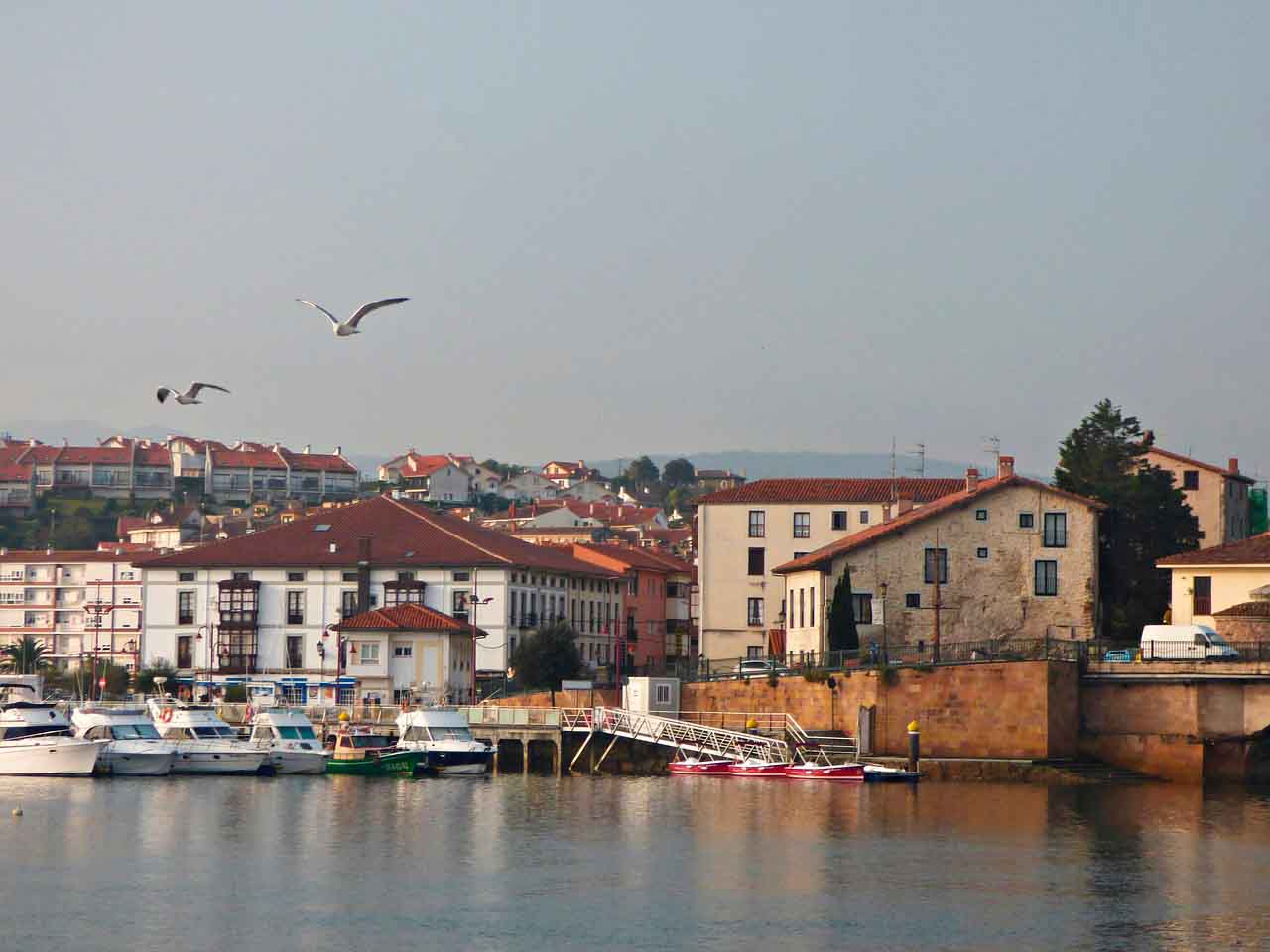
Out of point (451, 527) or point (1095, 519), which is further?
point (451, 527)

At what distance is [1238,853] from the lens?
168 feet

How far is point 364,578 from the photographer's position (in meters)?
108

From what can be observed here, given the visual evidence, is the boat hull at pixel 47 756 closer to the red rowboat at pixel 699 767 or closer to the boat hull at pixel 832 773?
the red rowboat at pixel 699 767

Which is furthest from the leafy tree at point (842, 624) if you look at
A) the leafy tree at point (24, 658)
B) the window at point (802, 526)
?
the leafy tree at point (24, 658)

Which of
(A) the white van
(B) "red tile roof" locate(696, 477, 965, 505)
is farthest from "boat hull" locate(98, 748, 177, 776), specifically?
(B) "red tile roof" locate(696, 477, 965, 505)

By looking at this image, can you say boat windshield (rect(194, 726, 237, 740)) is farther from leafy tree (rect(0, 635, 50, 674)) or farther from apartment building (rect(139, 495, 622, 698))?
leafy tree (rect(0, 635, 50, 674))

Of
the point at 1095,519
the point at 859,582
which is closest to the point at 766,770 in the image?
the point at 859,582

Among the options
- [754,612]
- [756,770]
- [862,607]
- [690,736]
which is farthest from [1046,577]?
[754,612]

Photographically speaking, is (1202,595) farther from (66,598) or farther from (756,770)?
(66,598)

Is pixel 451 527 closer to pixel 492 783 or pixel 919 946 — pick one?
pixel 492 783

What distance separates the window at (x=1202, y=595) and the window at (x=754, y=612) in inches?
1265

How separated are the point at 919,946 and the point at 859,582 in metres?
44.4

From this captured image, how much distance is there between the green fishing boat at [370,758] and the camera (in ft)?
242

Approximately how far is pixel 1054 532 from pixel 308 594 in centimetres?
4043
